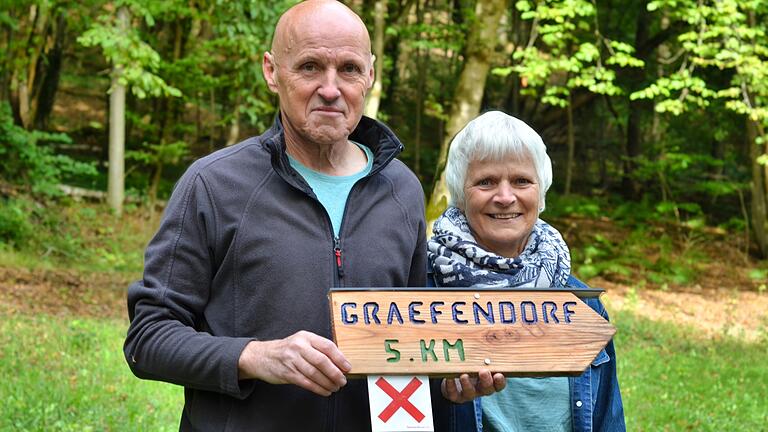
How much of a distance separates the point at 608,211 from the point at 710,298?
689 centimetres

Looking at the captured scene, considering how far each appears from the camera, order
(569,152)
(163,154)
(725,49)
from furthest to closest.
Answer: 1. (569,152)
2. (163,154)
3. (725,49)

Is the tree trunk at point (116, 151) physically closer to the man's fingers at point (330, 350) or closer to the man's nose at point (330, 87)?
the man's nose at point (330, 87)

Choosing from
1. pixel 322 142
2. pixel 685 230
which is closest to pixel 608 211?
pixel 685 230

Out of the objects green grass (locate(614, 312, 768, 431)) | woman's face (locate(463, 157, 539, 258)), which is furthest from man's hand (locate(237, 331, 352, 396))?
green grass (locate(614, 312, 768, 431))

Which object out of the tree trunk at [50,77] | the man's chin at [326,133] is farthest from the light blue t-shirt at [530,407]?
the tree trunk at [50,77]

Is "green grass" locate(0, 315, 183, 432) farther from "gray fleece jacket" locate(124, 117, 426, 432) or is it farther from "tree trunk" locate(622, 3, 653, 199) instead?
"tree trunk" locate(622, 3, 653, 199)

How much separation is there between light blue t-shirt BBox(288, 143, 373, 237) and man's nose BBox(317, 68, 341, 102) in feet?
0.72

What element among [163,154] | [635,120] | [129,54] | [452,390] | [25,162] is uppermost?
[129,54]

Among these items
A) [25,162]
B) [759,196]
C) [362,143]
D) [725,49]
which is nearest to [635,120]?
[759,196]

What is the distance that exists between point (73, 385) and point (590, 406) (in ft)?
16.4

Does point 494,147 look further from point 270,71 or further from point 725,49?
point 725,49

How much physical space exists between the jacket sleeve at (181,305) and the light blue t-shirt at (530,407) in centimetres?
86

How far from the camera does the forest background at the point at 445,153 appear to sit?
841cm

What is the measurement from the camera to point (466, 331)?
2512mm
